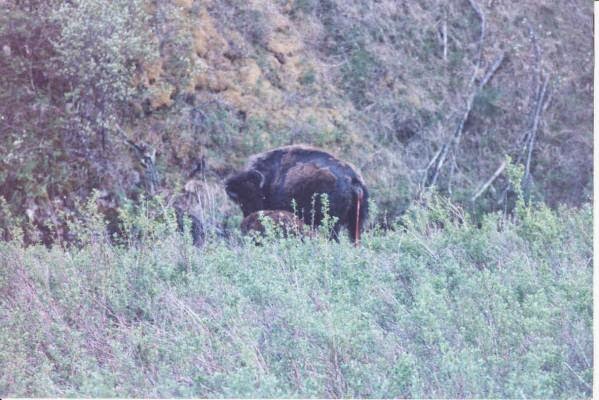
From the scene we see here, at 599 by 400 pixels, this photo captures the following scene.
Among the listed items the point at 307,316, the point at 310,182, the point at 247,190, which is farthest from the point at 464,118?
the point at 307,316

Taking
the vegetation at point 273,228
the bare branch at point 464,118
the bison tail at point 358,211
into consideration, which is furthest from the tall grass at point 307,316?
the bare branch at point 464,118

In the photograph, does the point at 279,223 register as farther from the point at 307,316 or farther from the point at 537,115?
the point at 537,115

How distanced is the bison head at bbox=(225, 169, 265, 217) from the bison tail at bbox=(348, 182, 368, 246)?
764 millimetres

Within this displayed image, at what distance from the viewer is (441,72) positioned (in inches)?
378

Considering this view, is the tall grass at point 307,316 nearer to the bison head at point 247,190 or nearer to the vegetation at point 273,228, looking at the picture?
the vegetation at point 273,228

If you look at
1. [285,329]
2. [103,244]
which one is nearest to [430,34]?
[103,244]

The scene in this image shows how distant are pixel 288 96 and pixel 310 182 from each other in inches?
77.9

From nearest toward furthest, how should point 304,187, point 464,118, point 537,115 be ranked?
point 304,187
point 537,115
point 464,118

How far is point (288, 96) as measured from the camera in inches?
335

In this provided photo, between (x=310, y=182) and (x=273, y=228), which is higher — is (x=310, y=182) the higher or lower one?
the higher one

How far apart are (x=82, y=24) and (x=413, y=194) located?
11.8ft

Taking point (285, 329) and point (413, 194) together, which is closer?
point (285, 329)

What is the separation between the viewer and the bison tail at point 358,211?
22.2 ft

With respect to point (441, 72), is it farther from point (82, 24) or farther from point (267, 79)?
point (82, 24)
